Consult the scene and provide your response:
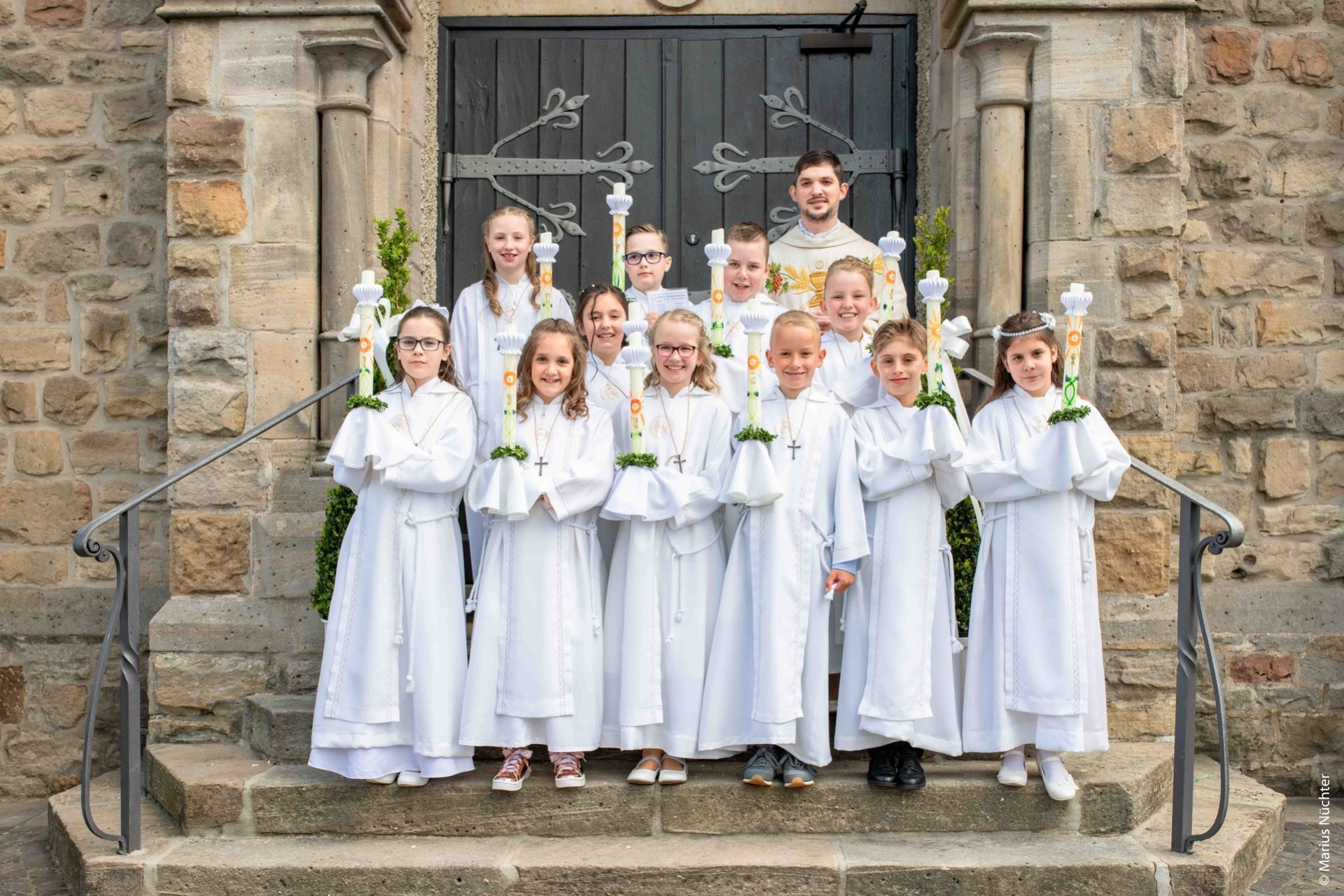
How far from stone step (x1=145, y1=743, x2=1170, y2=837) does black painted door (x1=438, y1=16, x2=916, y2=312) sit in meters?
2.77

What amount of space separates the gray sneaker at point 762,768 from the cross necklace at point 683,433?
3.17ft

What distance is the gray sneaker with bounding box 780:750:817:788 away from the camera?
4574 millimetres

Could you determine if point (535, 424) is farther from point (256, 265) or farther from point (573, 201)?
point (573, 201)

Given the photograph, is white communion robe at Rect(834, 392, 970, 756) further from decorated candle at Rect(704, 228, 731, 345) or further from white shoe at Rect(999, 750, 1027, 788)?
decorated candle at Rect(704, 228, 731, 345)

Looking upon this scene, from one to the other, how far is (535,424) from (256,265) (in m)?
1.78

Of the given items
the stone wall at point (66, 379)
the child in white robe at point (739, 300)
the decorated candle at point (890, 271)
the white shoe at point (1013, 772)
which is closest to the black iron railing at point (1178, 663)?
the white shoe at point (1013, 772)

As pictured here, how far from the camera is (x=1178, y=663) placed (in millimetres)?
→ 4625

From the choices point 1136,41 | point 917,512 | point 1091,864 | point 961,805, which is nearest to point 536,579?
point 917,512

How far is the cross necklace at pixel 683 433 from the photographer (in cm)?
479

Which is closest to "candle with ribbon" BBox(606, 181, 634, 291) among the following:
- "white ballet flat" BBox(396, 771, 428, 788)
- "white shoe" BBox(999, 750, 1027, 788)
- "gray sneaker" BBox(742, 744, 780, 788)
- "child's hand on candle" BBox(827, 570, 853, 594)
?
"child's hand on candle" BBox(827, 570, 853, 594)

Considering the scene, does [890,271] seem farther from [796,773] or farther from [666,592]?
[796,773]

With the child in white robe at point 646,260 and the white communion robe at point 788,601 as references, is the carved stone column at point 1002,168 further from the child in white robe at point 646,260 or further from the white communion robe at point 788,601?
the white communion robe at point 788,601

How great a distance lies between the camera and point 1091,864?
435 centimetres

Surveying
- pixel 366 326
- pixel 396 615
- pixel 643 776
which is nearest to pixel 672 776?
pixel 643 776
